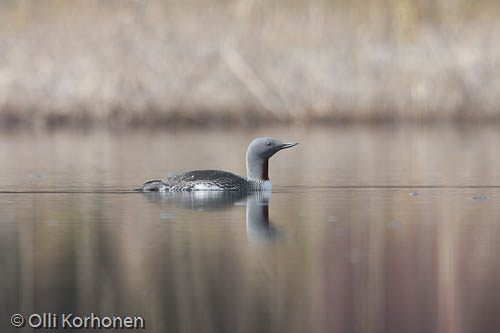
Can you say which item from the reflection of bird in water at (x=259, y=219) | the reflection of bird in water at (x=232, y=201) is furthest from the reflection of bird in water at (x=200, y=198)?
the reflection of bird in water at (x=259, y=219)

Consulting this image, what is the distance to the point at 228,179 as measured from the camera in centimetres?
1105

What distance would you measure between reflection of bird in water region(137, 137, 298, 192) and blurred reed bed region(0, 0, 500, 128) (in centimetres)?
1094

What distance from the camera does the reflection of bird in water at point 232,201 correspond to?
8.40 meters

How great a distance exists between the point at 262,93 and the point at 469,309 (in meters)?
17.4

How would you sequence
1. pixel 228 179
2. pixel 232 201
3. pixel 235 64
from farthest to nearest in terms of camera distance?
pixel 235 64, pixel 228 179, pixel 232 201

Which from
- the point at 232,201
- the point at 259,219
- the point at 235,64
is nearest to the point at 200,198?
the point at 232,201

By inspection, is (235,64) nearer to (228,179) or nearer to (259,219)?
(228,179)

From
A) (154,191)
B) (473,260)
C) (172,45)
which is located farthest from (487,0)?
(473,260)

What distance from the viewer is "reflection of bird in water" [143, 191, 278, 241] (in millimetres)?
8398

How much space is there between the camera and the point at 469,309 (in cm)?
564

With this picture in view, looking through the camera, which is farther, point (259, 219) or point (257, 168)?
point (257, 168)

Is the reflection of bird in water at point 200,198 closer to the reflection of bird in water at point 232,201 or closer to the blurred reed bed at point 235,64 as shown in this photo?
the reflection of bird in water at point 232,201

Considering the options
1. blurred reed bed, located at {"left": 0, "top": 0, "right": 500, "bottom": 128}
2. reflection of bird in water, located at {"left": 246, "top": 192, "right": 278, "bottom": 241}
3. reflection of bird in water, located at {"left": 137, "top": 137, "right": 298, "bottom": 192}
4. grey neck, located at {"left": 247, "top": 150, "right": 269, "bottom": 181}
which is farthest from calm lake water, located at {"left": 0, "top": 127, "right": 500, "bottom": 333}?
blurred reed bed, located at {"left": 0, "top": 0, "right": 500, "bottom": 128}

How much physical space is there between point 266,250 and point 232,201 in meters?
3.19
